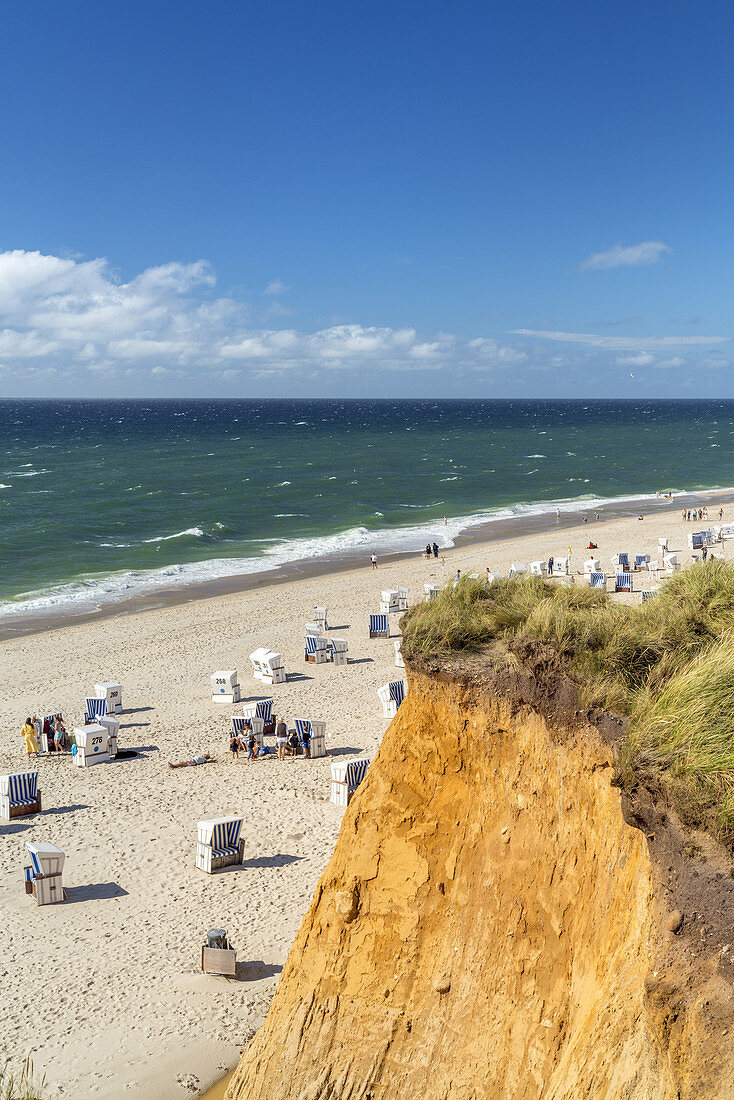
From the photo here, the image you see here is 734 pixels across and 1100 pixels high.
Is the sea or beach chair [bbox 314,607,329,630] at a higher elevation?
the sea

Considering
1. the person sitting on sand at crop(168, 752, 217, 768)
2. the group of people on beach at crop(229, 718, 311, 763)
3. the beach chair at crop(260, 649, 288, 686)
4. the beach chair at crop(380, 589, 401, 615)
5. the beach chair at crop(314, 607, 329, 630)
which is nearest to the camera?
the person sitting on sand at crop(168, 752, 217, 768)

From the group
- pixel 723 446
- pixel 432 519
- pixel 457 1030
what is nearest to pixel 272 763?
pixel 457 1030

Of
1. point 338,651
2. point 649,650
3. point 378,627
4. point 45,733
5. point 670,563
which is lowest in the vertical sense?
point 45,733

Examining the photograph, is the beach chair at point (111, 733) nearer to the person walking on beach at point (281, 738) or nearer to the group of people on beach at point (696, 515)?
the person walking on beach at point (281, 738)

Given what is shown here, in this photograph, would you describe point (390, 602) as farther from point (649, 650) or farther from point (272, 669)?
point (649, 650)

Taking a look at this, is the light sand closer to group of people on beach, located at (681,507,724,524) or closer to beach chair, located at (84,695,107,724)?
beach chair, located at (84,695,107,724)

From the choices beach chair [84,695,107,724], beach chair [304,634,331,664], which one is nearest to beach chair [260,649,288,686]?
beach chair [304,634,331,664]

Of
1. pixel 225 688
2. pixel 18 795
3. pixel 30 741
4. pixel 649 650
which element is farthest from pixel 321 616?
pixel 649 650

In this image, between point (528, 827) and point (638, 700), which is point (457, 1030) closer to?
point (528, 827)
